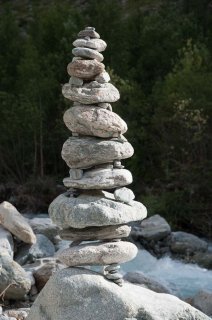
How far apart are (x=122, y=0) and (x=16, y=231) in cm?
3277

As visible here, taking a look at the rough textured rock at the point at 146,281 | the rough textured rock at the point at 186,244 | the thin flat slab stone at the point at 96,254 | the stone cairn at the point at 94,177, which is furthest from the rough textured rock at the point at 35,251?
the thin flat slab stone at the point at 96,254

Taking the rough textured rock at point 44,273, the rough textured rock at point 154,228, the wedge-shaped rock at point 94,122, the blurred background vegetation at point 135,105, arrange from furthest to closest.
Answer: the blurred background vegetation at point 135,105 < the rough textured rock at point 154,228 < the rough textured rock at point 44,273 < the wedge-shaped rock at point 94,122

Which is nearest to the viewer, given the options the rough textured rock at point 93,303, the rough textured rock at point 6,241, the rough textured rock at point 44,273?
the rough textured rock at point 93,303

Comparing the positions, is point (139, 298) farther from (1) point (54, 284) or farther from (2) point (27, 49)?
(2) point (27, 49)

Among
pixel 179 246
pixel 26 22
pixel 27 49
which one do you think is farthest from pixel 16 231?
pixel 26 22

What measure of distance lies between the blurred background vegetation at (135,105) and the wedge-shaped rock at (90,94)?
46.1 feet

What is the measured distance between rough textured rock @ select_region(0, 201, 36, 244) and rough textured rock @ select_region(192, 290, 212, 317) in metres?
4.56

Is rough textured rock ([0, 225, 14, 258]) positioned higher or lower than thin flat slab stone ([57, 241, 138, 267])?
lower

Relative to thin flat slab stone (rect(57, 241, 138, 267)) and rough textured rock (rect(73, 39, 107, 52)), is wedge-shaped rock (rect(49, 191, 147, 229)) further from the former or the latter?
rough textured rock (rect(73, 39, 107, 52))

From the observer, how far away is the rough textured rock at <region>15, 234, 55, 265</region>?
1728 cm

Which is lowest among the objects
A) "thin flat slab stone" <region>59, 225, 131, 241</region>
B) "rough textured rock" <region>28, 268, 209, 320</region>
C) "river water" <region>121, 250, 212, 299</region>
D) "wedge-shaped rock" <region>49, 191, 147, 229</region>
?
"river water" <region>121, 250, 212, 299</region>

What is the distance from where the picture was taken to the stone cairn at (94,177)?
30.7 feet

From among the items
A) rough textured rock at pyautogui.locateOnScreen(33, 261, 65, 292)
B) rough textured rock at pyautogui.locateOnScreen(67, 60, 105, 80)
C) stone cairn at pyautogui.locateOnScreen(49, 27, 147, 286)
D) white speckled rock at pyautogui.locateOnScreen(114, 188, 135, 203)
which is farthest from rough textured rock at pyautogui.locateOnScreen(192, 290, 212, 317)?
rough textured rock at pyautogui.locateOnScreen(67, 60, 105, 80)

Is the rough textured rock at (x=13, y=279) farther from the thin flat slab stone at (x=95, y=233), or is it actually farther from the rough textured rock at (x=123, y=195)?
the rough textured rock at (x=123, y=195)
